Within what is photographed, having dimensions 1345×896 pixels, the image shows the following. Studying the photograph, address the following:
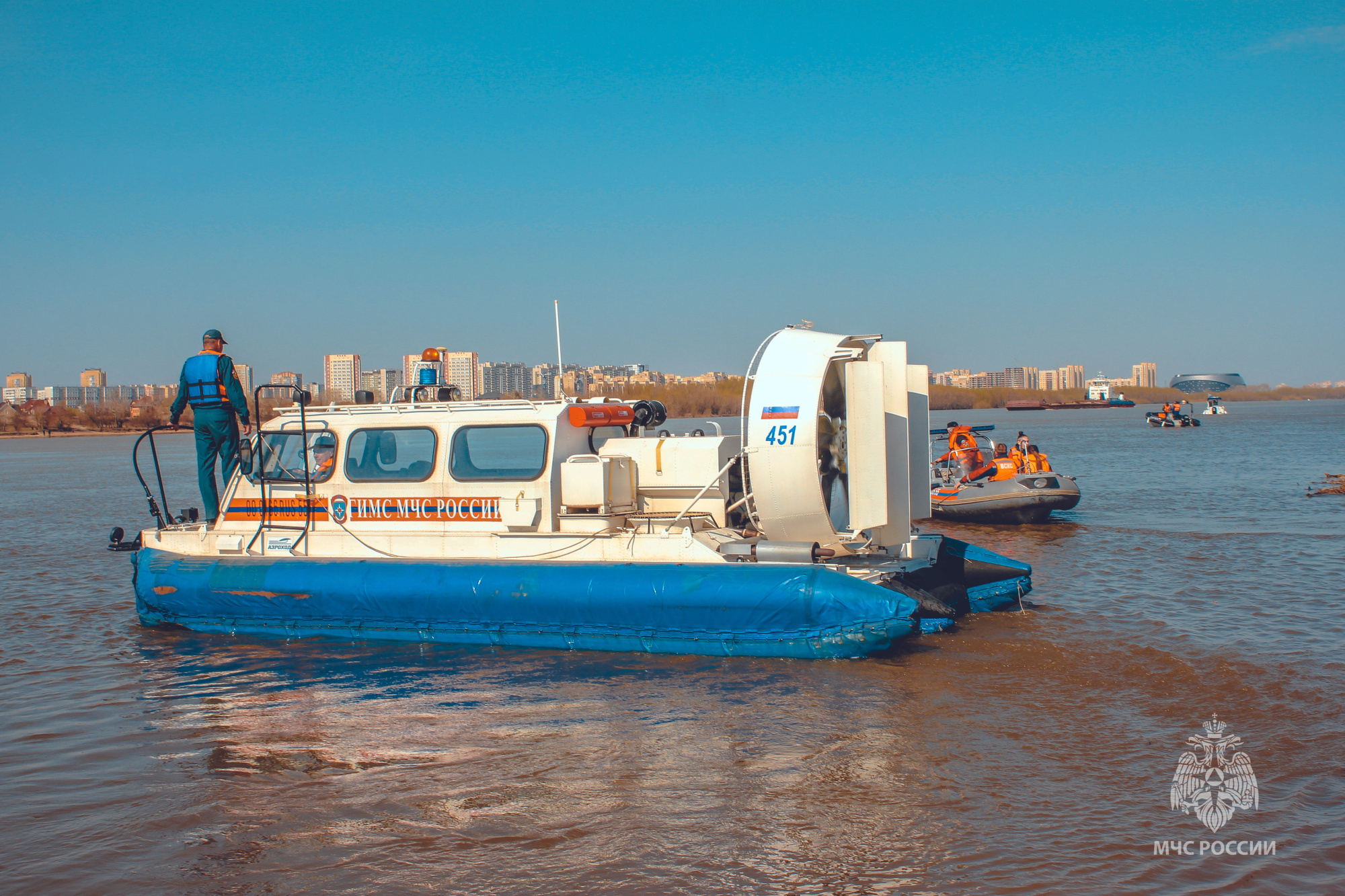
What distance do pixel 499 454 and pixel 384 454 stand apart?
1223 millimetres

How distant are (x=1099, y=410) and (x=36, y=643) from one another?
387ft

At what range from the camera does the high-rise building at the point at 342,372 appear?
11.9m

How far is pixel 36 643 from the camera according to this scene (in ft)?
27.4

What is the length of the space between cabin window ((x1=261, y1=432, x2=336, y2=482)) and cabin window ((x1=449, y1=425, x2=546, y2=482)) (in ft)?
3.97

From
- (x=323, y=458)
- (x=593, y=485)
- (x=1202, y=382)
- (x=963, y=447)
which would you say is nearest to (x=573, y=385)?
(x=593, y=485)

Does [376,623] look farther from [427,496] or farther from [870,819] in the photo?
[870,819]

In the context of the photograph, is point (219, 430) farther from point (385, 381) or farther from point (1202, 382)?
point (1202, 382)

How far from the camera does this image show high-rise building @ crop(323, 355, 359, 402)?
1186cm

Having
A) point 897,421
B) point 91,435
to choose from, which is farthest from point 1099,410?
point 897,421

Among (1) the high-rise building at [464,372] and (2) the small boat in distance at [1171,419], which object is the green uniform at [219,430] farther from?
(2) the small boat in distance at [1171,419]

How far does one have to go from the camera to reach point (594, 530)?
25.4ft

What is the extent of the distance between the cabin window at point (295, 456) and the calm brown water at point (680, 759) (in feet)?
4.90

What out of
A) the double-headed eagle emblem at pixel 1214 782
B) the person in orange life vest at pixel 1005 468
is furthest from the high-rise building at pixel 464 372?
the person in orange life vest at pixel 1005 468

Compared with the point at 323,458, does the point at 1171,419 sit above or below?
below
